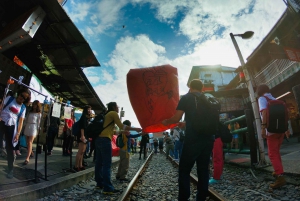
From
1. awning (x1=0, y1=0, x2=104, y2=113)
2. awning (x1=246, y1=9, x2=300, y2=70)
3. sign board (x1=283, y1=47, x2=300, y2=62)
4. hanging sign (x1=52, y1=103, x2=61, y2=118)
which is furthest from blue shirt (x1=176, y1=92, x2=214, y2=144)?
sign board (x1=283, y1=47, x2=300, y2=62)

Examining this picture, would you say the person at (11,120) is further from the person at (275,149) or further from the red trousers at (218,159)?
the person at (275,149)

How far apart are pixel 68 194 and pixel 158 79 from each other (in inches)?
121

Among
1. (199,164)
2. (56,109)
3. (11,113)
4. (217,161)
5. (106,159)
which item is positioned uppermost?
(56,109)

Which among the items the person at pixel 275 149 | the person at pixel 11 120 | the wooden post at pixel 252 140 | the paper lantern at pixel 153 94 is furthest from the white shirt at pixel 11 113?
the wooden post at pixel 252 140

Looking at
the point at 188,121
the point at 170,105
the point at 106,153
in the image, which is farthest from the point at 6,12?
the point at 188,121

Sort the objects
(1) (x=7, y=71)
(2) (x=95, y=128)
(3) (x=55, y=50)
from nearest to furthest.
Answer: (2) (x=95, y=128), (1) (x=7, y=71), (3) (x=55, y=50)

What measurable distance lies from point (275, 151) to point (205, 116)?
1976mm

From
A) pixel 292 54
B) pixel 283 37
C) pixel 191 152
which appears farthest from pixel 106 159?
pixel 283 37

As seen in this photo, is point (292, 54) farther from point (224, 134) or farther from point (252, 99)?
point (224, 134)

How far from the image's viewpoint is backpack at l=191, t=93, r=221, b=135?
8.52 feet

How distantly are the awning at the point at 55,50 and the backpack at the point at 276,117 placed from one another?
5.63 m

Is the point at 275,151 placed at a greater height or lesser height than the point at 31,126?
lesser

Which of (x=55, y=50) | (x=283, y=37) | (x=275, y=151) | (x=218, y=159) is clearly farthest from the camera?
(x=283, y=37)

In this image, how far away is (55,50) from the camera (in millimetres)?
6332
